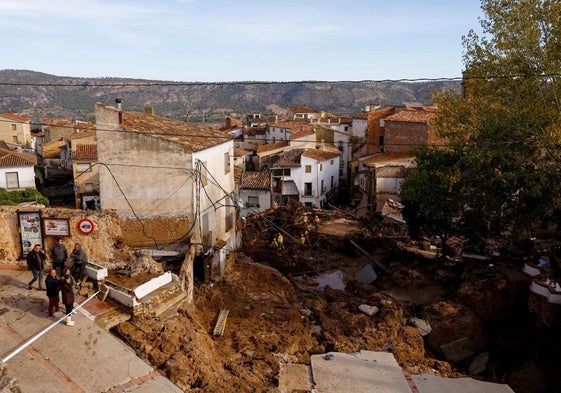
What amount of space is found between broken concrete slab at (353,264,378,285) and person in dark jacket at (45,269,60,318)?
15.5 metres

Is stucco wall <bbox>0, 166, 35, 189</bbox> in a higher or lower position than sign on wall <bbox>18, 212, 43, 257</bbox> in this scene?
lower

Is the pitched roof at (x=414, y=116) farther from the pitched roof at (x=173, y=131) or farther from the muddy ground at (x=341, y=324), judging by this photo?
the pitched roof at (x=173, y=131)

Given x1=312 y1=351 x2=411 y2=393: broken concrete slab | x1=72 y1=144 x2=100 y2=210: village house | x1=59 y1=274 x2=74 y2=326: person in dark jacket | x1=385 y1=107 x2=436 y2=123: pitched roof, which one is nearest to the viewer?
x1=59 y1=274 x2=74 y2=326: person in dark jacket

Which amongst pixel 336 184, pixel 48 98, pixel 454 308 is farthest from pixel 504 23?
pixel 48 98

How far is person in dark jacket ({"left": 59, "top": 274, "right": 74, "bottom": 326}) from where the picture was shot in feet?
37.4

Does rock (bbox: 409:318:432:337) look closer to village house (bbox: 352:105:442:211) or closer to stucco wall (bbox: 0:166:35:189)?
village house (bbox: 352:105:442:211)

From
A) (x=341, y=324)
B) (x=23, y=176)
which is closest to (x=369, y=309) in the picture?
(x=341, y=324)

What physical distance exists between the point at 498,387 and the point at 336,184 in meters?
41.7

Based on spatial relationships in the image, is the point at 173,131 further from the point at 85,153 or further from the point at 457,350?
the point at 85,153

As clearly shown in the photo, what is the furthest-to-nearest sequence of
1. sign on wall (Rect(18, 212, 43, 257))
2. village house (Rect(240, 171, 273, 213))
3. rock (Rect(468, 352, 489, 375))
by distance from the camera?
village house (Rect(240, 171, 273, 213)) → rock (Rect(468, 352, 489, 375)) → sign on wall (Rect(18, 212, 43, 257))

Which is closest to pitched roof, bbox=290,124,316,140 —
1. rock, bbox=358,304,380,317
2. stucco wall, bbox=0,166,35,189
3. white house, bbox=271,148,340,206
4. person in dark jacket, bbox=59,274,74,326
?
white house, bbox=271,148,340,206

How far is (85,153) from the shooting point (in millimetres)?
43406

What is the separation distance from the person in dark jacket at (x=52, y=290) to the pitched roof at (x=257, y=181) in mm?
29877

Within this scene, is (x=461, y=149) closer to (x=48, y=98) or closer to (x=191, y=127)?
(x=191, y=127)
